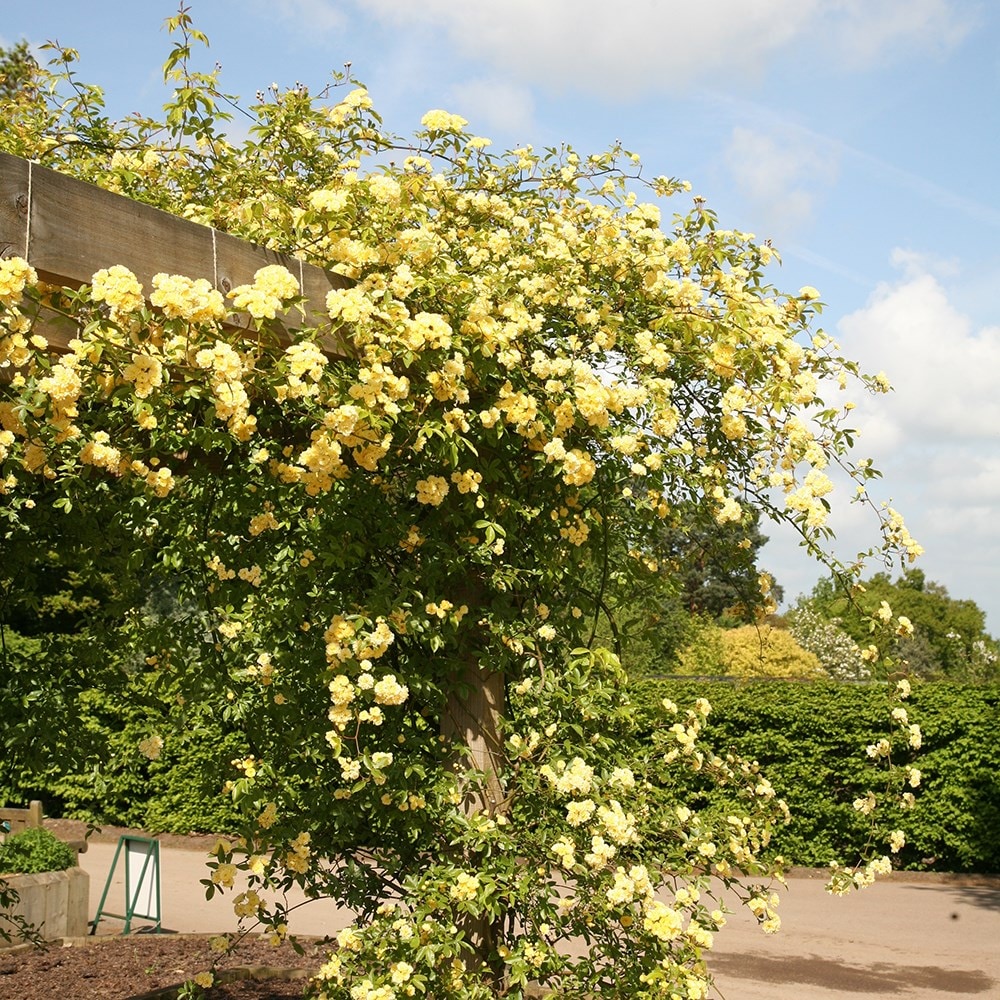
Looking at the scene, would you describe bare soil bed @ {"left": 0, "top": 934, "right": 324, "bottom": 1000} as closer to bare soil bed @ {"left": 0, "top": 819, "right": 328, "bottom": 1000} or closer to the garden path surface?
bare soil bed @ {"left": 0, "top": 819, "right": 328, "bottom": 1000}

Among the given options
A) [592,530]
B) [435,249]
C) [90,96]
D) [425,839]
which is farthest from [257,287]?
[90,96]

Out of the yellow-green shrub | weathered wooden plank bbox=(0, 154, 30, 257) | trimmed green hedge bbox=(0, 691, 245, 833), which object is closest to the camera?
weathered wooden plank bbox=(0, 154, 30, 257)

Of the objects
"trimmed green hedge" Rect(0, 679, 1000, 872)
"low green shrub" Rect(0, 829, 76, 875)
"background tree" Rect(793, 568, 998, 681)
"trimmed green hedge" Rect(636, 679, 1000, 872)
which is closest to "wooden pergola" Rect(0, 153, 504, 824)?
"low green shrub" Rect(0, 829, 76, 875)

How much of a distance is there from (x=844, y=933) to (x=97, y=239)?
27.4ft

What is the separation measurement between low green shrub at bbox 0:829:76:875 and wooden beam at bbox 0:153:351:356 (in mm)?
5233

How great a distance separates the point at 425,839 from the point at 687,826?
2.59ft

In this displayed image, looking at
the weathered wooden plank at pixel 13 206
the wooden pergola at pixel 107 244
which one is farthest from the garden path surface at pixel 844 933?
the weathered wooden plank at pixel 13 206

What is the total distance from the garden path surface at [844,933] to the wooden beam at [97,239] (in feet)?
17.9

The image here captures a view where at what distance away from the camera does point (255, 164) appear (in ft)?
11.1

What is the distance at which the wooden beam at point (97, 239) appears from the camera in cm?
216

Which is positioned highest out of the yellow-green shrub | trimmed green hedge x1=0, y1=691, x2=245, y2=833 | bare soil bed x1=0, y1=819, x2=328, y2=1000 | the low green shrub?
the yellow-green shrub

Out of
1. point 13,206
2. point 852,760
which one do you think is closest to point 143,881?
point 13,206

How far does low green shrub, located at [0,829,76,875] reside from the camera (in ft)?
22.2

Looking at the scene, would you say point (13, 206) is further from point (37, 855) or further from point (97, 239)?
point (37, 855)
